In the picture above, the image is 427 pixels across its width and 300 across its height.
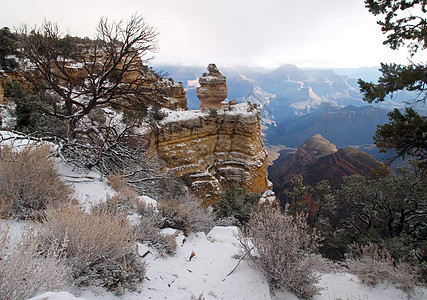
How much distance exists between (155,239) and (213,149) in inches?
609

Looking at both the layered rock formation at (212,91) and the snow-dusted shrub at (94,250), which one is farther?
the layered rock formation at (212,91)

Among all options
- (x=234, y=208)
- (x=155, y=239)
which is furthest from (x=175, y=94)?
(x=155, y=239)

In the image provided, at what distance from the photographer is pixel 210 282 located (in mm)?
2785

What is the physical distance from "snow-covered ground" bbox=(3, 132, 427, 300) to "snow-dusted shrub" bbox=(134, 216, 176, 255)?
0.10 metres

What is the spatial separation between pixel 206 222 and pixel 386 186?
790 centimetres

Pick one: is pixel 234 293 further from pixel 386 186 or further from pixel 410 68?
pixel 386 186

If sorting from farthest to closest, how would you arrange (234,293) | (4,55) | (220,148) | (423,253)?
(220,148), (4,55), (423,253), (234,293)

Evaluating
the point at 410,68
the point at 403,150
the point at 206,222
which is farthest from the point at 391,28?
the point at 206,222

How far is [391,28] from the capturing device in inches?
193

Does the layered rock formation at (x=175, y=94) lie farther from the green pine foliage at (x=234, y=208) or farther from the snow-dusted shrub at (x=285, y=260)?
the snow-dusted shrub at (x=285, y=260)

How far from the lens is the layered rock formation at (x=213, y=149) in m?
16.1

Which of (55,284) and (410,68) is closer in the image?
(55,284)

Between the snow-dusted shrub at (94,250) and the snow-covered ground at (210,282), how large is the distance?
114mm

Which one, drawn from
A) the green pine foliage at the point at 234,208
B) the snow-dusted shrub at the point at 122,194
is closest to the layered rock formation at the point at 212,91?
the green pine foliage at the point at 234,208
